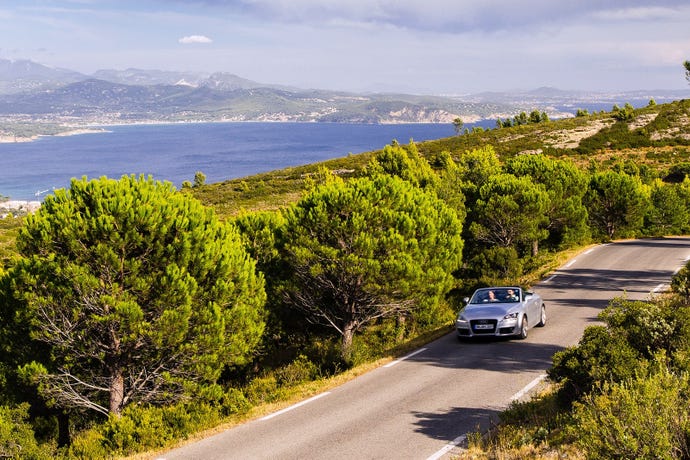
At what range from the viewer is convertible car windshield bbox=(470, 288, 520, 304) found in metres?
17.5

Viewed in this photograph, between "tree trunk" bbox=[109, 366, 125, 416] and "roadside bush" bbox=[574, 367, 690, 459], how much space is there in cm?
1150

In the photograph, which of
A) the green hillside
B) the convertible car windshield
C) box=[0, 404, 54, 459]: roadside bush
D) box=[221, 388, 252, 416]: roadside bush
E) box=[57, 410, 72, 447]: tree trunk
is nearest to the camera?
box=[0, 404, 54, 459]: roadside bush

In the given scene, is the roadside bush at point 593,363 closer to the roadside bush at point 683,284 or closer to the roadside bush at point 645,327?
the roadside bush at point 645,327

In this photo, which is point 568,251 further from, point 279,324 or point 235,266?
point 235,266

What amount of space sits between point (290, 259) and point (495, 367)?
288 inches

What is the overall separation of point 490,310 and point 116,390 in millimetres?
10813

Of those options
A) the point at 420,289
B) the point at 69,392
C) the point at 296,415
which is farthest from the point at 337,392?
the point at 69,392

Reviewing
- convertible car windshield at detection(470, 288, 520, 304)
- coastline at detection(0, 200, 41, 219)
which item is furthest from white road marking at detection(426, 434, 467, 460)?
coastline at detection(0, 200, 41, 219)

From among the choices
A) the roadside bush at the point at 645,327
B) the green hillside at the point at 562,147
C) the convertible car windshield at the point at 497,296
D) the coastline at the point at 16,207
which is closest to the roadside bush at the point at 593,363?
the roadside bush at the point at 645,327

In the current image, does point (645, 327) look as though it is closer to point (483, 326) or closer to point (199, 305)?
point (483, 326)

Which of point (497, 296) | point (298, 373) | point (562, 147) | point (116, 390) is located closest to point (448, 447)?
point (298, 373)

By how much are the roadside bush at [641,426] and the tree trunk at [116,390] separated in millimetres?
11503

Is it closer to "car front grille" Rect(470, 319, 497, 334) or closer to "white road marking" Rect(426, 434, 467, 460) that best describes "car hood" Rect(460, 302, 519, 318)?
"car front grille" Rect(470, 319, 497, 334)

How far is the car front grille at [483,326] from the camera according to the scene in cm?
1664
